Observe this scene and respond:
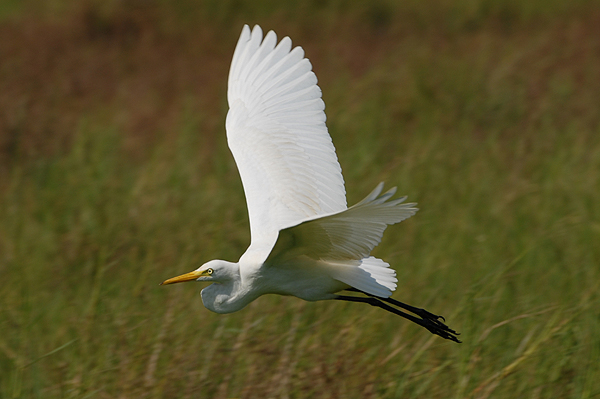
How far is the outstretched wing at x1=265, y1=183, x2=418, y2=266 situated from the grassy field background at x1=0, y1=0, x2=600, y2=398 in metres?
0.46

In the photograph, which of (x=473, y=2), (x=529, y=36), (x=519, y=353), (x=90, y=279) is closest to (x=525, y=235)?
(x=519, y=353)

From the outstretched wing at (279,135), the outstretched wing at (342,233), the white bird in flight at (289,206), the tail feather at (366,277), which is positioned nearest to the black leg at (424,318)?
the white bird in flight at (289,206)

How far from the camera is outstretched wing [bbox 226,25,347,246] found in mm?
3137

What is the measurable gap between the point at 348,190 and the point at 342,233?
2196 millimetres

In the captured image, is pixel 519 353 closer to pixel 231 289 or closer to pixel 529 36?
pixel 231 289

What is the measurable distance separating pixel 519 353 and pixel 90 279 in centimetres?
231

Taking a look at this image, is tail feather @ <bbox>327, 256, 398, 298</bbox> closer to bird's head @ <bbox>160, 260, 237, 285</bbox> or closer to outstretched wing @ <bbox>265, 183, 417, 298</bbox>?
outstretched wing @ <bbox>265, 183, 417, 298</bbox>

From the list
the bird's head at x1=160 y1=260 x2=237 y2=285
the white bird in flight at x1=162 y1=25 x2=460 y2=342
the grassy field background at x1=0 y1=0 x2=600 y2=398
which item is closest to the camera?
the white bird in flight at x1=162 y1=25 x2=460 y2=342

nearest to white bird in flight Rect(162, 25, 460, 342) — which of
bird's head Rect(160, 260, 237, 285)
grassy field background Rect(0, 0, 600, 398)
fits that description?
bird's head Rect(160, 260, 237, 285)

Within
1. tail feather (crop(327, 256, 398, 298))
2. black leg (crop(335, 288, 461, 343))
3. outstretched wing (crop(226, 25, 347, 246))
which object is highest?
outstretched wing (crop(226, 25, 347, 246))

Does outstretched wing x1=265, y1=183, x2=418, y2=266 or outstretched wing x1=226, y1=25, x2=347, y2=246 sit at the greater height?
outstretched wing x1=226, y1=25, x2=347, y2=246

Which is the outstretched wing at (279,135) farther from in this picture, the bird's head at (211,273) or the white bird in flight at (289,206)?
the bird's head at (211,273)

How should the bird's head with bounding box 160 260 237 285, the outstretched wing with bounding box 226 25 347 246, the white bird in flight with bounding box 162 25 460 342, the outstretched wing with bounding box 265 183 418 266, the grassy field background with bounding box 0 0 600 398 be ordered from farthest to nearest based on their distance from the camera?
the outstretched wing with bounding box 226 25 347 246 < the grassy field background with bounding box 0 0 600 398 < the bird's head with bounding box 160 260 237 285 < the white bird in flight with bounding box 162 25 460 342 < the outstretched wing with bounding box 265 183 418 266

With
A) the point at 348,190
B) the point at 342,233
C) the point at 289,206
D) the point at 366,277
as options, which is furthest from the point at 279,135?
the point at 348,190
